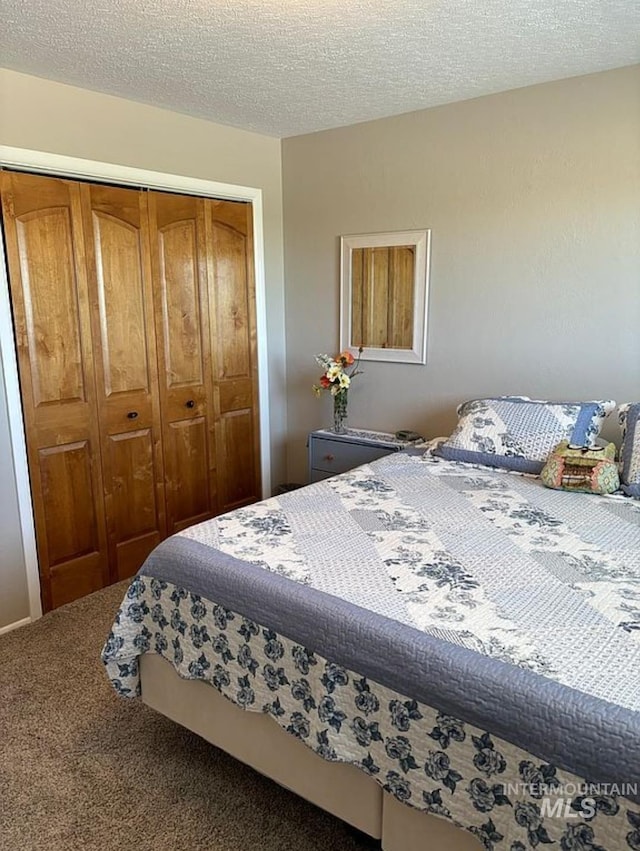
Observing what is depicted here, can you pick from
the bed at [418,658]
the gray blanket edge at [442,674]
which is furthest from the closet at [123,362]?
the gray blanket edge at [442,674]

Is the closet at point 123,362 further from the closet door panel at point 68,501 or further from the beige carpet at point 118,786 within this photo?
the beige carpet at point 118,786

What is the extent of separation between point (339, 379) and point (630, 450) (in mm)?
1593

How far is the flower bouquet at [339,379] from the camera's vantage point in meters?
3.45

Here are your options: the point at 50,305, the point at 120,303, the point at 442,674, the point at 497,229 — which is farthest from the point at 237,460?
the point at 442,674

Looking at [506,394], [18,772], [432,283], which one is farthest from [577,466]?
[18,772]

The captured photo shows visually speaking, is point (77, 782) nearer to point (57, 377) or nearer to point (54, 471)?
point (54, 471)

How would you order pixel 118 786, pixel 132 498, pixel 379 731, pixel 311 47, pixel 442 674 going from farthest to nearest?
pixel 132 498 < pixel 311 47 < pixel 118 786 < pixel 379 731 < pixel 442 674

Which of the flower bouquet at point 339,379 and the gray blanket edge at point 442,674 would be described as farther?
the flower bouquet at point 339,379

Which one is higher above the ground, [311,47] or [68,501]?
[311,47]

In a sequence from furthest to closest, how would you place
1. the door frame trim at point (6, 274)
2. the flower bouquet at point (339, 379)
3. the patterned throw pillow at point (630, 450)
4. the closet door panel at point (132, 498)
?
the flower bouquet at point (339, 379) < the closet door panel at point (132, 498) < the door frame trim at point (6, 274) < the patterned throw pillow at point (630, 450)

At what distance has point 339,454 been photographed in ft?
11.3

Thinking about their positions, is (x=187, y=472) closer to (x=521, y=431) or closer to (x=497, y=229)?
(x=521, y=431)

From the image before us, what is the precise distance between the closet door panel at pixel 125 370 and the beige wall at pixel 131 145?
0.73ft

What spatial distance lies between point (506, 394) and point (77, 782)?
2481mm
